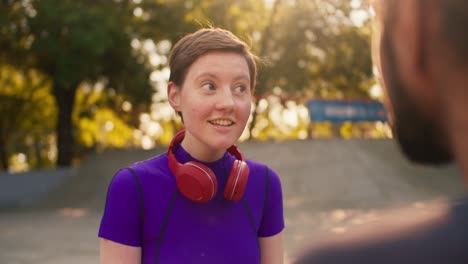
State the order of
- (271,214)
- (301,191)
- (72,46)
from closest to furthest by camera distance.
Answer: (271,214) → (301,191) → (72,46)

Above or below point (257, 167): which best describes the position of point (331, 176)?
below

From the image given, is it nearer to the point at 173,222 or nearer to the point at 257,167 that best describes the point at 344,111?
the point at 257,167

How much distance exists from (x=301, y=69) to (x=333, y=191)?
1335cm

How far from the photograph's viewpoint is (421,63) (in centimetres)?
71

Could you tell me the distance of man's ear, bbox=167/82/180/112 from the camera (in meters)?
2.40

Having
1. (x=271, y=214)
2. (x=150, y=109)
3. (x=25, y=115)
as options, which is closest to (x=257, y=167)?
(x=271, y=214)

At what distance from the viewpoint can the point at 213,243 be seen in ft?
7.62

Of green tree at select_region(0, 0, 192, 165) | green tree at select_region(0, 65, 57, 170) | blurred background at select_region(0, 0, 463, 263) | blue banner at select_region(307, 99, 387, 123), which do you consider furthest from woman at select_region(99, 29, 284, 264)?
green tree at select_region(0, 65, 57, 170)

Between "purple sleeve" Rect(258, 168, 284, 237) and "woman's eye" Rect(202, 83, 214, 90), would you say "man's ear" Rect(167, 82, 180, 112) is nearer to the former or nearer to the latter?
"woman's eye" Rect(202, 83, 214, 90)

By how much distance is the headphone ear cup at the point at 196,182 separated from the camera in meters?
2.27

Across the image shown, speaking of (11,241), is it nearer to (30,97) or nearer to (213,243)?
(213,243)

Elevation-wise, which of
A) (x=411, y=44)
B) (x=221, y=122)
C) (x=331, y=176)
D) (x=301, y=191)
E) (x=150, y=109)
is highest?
(x=411, y=44)

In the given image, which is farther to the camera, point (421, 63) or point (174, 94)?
point (174, 94)

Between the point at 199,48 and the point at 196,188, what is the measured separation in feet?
1.72
